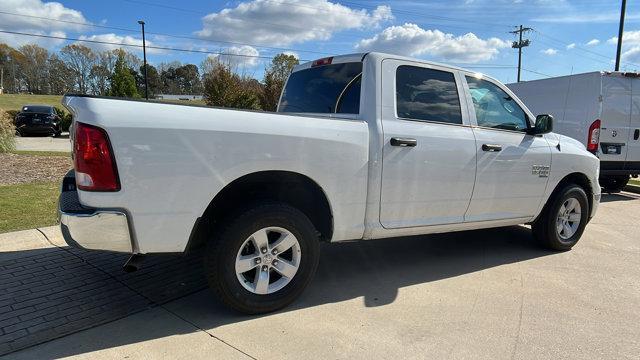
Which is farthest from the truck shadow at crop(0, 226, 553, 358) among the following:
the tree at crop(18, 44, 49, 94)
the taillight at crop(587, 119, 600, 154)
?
the tree at crop(18, 44, 49, 94)

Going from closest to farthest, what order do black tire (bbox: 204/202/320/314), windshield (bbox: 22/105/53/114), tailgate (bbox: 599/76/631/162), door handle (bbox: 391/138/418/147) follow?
black tire (bbox: 204/202/320/314) → door handle (bbox: 391/138/418/147) → tailgate (bbox: 599/76/631/162) → windshield (bbox: 22/105/53/114)

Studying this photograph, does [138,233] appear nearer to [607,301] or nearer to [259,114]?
[259,114]

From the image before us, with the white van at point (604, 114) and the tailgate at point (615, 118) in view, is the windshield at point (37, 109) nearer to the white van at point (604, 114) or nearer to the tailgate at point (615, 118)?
the white van at point (604, 114)

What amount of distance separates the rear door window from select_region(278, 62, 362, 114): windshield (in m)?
0.38

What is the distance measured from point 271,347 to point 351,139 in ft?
5.27

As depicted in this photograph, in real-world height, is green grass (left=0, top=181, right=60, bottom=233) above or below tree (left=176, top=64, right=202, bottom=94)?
below

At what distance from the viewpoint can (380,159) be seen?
377cm

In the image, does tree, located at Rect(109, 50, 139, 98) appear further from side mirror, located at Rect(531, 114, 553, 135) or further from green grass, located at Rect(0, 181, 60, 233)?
side mirror, located at Rect(531, 114, 553, 135)

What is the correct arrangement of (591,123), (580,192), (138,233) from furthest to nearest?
(591,123)
(580,192)
(138,233)

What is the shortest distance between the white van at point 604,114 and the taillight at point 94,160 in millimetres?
8935

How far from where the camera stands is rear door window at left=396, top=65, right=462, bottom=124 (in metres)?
4.05

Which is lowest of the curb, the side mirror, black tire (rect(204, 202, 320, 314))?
the curb

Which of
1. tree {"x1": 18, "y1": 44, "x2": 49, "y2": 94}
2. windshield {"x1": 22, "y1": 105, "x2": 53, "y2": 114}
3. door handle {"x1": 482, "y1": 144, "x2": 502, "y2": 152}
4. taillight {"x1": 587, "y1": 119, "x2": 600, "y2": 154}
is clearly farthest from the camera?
tree {"x1": 18, "y1": 44, "x2": 49, "y2": 94}

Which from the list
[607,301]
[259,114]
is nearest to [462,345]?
[607,301]
